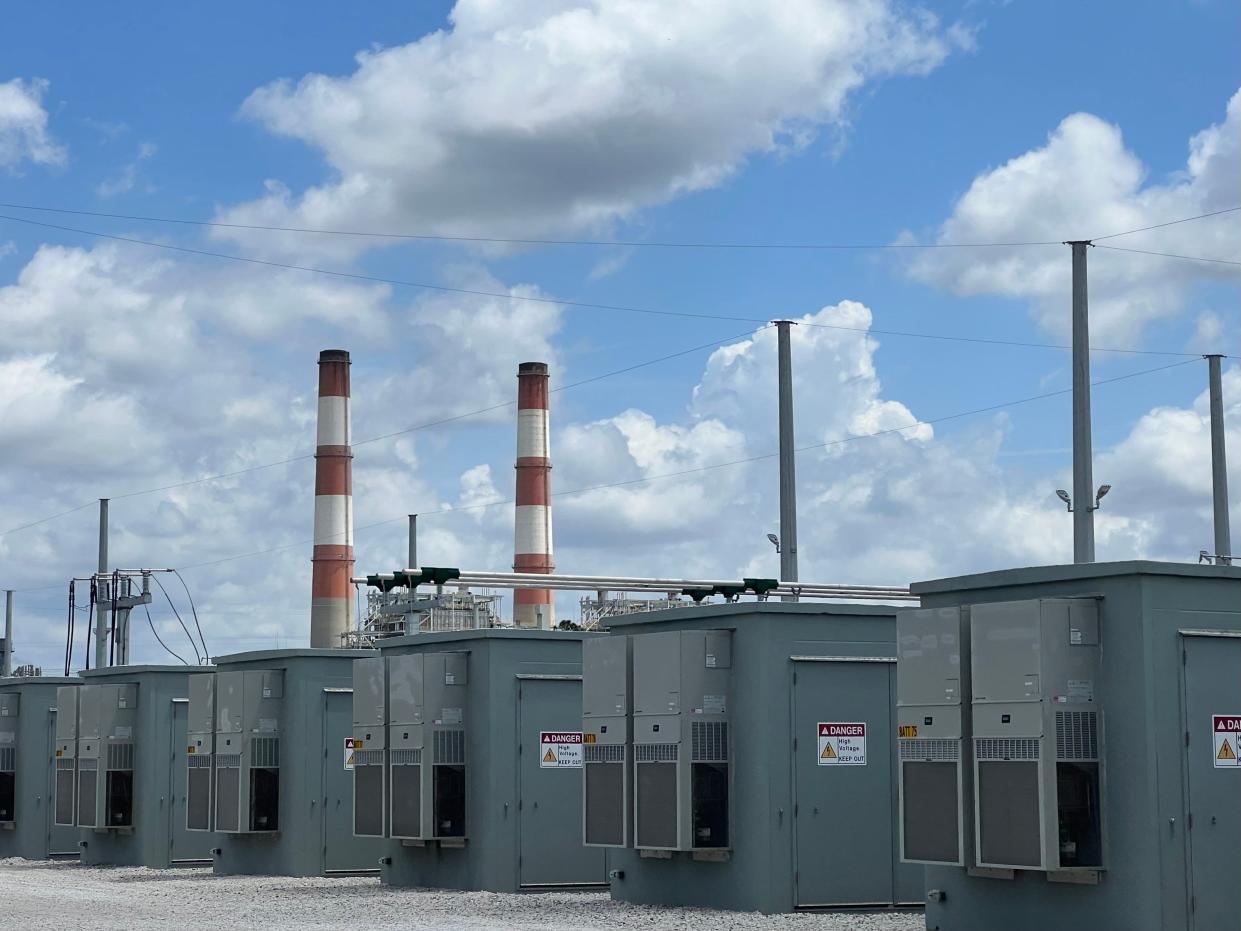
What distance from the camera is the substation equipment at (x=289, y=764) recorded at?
24.7 m

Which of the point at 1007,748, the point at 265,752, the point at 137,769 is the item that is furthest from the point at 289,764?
the point at 1007,748

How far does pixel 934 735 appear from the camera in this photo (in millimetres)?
15102

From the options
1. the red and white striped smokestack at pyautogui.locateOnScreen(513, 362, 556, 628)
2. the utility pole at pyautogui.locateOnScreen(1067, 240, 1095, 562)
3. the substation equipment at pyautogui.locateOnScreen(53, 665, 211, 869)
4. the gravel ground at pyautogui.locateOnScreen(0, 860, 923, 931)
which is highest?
the red and white striped smokestack at pyautogui.locateOnScreen(513, 362, 556, 628)

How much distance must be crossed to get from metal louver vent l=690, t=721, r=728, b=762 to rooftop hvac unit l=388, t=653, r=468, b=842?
4.08 metres

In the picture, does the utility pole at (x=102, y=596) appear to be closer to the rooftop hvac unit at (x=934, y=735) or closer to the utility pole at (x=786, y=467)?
the utility pole at (x=786, y=467)

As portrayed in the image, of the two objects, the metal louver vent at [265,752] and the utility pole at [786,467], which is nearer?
the metal louver vent at [265,752]

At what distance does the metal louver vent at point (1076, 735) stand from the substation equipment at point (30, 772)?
21.2 m

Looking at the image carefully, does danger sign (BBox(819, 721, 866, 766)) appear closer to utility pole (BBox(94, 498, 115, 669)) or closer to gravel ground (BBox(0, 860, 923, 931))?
gravel ground (BBox(0, 860, 923, 931))

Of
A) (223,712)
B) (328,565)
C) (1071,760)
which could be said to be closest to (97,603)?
(328,565)

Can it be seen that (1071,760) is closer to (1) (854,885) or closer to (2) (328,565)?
(1) (854,885)

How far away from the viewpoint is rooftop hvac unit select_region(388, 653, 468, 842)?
2127cm

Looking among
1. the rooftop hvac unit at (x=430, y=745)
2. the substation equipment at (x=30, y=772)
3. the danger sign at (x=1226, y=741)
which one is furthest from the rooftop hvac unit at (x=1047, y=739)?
the substation equipment at (x=30, y=772)

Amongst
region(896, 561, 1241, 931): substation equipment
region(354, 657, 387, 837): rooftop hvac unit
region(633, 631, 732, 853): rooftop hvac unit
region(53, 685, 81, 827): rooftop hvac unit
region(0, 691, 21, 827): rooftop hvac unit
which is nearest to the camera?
region(896, 561, 1241, 931): substation equipment

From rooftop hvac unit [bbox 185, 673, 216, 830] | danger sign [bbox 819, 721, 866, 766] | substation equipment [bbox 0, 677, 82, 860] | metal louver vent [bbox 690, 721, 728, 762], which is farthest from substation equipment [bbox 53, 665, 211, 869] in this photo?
danger sign [bbox 819, 721, 866, 766]
